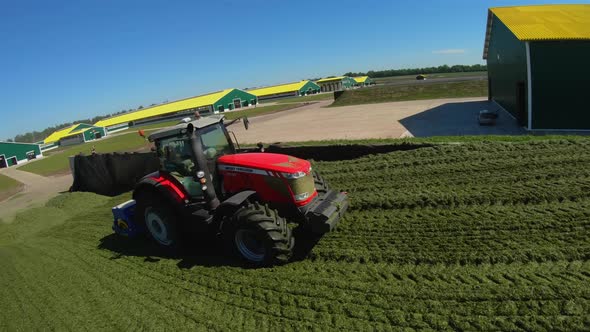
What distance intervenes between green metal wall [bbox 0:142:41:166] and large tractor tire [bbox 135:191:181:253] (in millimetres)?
47711

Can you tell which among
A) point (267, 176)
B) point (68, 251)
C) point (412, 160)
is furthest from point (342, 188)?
point (68, 251)

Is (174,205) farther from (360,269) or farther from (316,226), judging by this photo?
(360,269)

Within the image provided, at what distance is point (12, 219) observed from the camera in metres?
13.0

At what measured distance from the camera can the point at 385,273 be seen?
5070 mm

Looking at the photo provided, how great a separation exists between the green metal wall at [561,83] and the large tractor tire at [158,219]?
16.0 meters

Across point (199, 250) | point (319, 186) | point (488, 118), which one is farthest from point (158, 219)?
point (488, 118)

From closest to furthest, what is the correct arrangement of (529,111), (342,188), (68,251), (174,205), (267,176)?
1. (267,176)
2. (174,205)
3. (68,251)
4. (342,188)
5. (529,111)

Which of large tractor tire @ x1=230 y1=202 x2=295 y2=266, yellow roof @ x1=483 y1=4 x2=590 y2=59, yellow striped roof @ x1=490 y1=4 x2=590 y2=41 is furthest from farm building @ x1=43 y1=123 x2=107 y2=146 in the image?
large tractor tire @ x1=230 y1=202 x2=295 y2=266

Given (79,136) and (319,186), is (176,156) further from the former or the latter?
(79,136)

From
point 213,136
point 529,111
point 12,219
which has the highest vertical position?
point 213,136

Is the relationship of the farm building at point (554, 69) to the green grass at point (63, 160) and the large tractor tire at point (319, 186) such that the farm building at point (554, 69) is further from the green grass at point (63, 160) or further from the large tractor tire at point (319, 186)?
the green grass at point (63, 160)

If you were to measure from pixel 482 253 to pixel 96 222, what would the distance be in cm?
906

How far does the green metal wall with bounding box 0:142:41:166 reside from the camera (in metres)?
43.5

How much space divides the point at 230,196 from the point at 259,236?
42.9 inches
